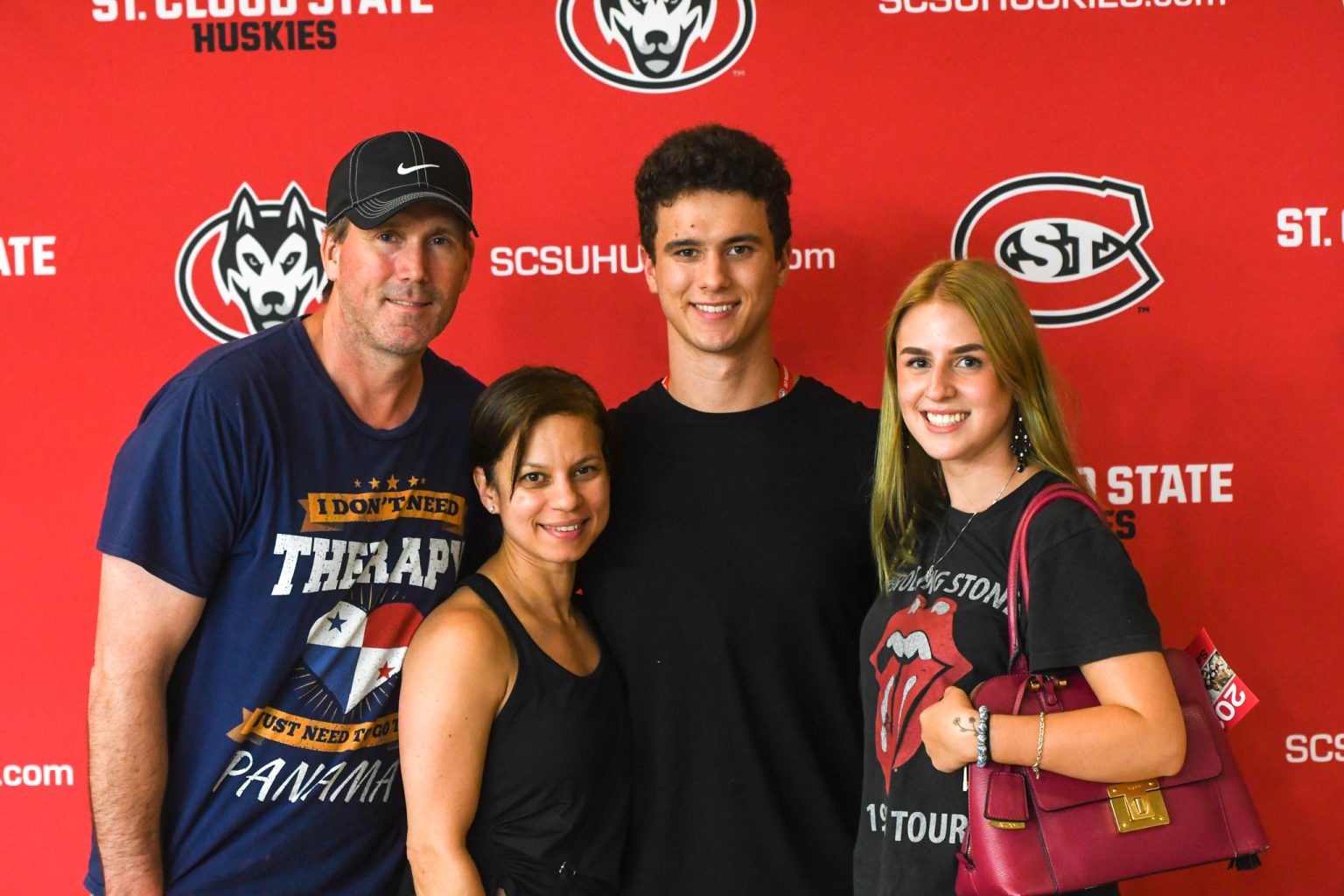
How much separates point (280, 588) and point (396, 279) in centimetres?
47

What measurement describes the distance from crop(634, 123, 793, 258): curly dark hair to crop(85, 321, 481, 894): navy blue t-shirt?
51cm

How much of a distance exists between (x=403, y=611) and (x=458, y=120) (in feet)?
3.35

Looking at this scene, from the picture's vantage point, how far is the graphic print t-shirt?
4.13 ft

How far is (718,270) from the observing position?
1647 millimetres

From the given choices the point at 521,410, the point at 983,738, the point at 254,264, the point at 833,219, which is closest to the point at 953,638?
the point at 983,738

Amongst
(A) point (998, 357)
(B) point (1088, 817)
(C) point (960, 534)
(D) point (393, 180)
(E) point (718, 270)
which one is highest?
(D) point (393, 180)

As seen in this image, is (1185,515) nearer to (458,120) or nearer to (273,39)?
(458,120)

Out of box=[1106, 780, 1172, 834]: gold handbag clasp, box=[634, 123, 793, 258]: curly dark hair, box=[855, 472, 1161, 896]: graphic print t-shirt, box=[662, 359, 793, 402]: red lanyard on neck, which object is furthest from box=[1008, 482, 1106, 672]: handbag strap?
box=[634, 123, 793, 258]: curly dark hair

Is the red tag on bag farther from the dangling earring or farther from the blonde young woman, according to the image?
the dangling earring

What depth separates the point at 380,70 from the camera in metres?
2.16

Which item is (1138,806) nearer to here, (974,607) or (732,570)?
(974,607)

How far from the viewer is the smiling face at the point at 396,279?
159 centimetres

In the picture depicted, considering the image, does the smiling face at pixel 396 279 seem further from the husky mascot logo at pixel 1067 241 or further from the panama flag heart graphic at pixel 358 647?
the husky mascot logo at pixel 1067 241

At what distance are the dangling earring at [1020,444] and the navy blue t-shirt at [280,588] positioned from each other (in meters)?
0.83
